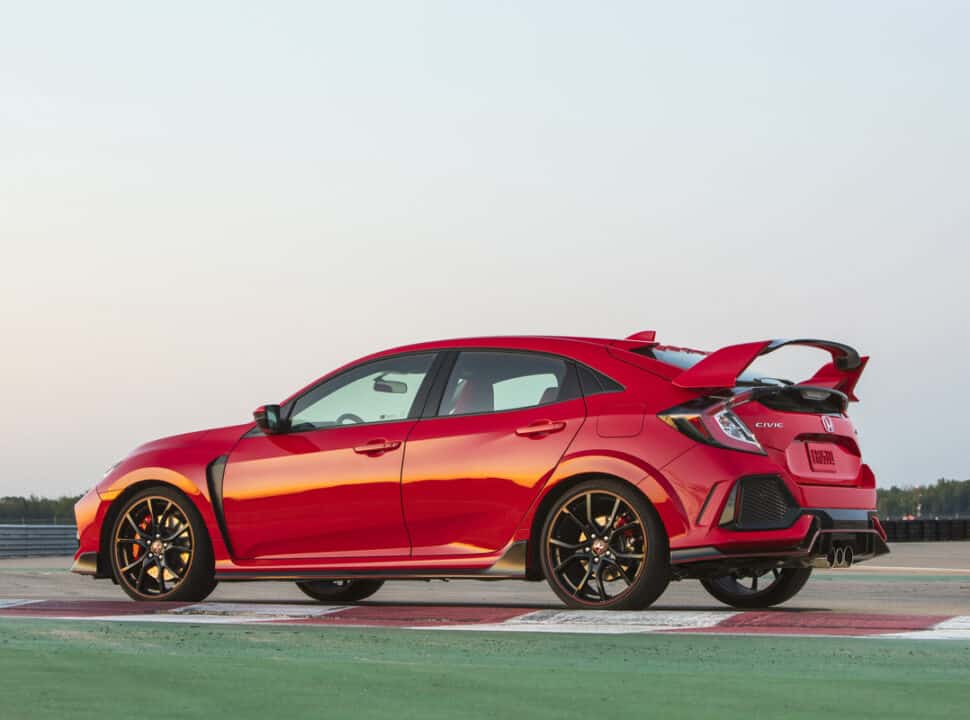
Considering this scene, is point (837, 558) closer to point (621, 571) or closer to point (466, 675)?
point (621, 571)

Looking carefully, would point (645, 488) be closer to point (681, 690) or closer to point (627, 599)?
point (627, 599)

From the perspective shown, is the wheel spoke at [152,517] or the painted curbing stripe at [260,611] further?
the wheel spoke at [152,517]

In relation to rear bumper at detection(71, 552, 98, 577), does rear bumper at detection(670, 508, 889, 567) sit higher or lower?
higher

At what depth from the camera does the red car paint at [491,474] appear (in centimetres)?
805

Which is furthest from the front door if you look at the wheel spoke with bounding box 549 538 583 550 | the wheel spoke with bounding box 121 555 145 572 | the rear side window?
the rear side window

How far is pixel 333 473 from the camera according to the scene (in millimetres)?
9219

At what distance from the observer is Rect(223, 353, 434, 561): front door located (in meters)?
9.04

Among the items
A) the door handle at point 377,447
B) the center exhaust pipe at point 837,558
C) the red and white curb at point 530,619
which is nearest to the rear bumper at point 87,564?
the red and white curb at point 530,619

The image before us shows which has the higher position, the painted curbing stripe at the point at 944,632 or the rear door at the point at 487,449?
the rear door at the point at 487,449

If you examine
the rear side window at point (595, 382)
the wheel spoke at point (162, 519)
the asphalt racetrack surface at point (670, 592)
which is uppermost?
the rear side window at point (595, 382)

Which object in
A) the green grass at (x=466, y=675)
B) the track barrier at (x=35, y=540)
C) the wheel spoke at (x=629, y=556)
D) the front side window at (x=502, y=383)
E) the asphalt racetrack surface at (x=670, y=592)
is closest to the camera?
the green grass at (x=466, y=675)

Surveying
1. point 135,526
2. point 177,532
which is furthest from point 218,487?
point 135,526

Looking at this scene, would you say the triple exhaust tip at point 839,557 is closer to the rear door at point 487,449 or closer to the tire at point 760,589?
the tire at point 760,589

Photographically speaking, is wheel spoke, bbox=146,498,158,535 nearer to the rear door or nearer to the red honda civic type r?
the red honda civic type r
